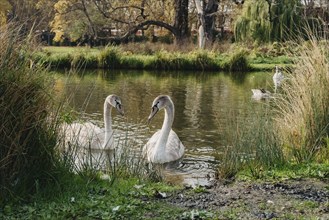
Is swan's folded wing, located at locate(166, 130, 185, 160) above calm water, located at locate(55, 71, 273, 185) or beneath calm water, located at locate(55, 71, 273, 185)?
above

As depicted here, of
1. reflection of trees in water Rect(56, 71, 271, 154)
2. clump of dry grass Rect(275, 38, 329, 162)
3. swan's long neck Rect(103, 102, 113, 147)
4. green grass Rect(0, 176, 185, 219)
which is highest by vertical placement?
clump of dry grass Rect(275, 38, 329, 162)

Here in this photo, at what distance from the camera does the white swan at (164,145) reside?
35.4 ft

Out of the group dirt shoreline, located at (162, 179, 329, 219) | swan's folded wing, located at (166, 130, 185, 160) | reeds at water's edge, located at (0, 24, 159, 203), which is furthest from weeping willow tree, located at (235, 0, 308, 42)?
reeds at water's edge, located at (0, 24, 159, 203)

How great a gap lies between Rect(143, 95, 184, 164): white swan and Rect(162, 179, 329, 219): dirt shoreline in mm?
3524

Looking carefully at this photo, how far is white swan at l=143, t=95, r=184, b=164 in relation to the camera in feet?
35.4

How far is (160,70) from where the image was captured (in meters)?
32.1

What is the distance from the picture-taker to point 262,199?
6.24 metres

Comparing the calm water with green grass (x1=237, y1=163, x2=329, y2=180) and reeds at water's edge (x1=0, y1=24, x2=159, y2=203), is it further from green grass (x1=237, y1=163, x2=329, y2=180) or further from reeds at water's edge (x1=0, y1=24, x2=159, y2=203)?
green grass (x1=237, y1=163, x2=329, y2=180)

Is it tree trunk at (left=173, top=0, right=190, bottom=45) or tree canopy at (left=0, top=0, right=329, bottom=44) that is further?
tree trunk at (left=173, top=0, right=190, bottom=45)

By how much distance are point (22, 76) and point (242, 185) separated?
2.84m

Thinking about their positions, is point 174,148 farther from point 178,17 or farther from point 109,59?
point 178,17

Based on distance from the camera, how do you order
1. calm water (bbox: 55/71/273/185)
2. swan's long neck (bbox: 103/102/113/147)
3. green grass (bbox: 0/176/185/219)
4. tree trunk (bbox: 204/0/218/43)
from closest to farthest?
1. green grass (bbox: 0/176/185/219)
2. calm water (bbox: 55/71/273/185)
3. swan's long neck (bbox: 103/102/113/147)
4. tree trunk (bbox: 204/0/218/43)

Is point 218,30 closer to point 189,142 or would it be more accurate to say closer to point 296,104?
point 189,142

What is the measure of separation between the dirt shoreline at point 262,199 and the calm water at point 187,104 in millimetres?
1814
